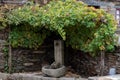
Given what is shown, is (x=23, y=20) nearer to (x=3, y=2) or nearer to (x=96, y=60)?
(x=3, y=2)

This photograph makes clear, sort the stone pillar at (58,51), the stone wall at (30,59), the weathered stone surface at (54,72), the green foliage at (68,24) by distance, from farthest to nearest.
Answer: the stone wall at (30,59)
the stone pillar at (58,51)
the weathered stone surface at (54,72)
the green foliage at (68,24)

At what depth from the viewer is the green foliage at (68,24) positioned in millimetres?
8016

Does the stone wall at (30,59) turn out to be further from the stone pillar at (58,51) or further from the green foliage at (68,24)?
the stone pillar at (58,51)

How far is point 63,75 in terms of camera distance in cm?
870

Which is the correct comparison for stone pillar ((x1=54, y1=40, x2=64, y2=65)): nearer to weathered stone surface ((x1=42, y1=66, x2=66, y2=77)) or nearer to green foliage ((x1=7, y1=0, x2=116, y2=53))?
green foliage ((x1=7, y1=0, x2=116, y2=53))

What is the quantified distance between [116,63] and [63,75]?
1684 mm

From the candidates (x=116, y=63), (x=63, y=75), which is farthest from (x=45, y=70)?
(x=116, y=63)

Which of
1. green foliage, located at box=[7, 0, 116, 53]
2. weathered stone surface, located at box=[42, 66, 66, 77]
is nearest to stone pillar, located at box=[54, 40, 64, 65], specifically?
green foliage, located at box=[7, 0, 116, 53]

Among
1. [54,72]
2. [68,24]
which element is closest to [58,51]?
[54,72]

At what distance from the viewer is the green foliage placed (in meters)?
8.02

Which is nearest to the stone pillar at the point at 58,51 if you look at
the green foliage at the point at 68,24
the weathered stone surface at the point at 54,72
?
the green foliage at the point at 68,24

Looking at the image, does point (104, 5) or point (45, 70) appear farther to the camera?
point (104, 5)

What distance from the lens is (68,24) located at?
8.21 metres

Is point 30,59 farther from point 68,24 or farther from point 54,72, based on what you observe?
point 68,24
